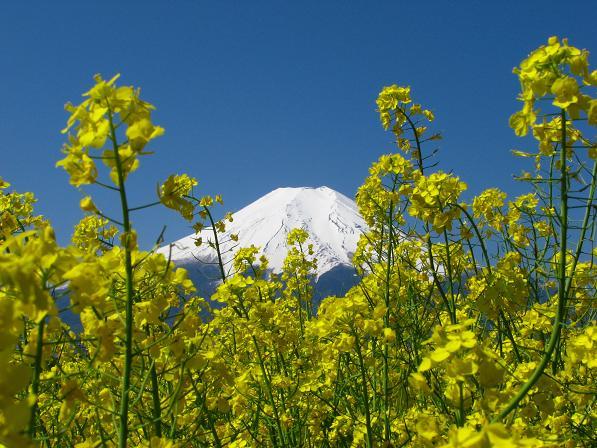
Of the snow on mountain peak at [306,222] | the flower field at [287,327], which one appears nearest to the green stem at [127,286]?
the flower field at [287,327]

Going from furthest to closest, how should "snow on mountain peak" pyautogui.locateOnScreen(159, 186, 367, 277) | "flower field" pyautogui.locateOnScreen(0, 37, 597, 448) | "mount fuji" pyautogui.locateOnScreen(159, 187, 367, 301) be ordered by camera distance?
"snow on mountain peak" pyautogui.locateOnScreen(159, 186, 367, 277) < "mount fuji" pyautogui.locateOnScreen(159, 187, 367, 301) < "flower field" pyautogui.locateOnScreen(0, 37, 597, 448)

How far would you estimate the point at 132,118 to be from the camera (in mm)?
1512

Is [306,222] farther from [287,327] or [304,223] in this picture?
[287,327]

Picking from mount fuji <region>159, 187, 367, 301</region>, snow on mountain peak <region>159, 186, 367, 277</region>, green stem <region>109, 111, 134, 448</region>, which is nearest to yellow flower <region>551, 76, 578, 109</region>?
green stem <region>109, 111, 134, 448</region>

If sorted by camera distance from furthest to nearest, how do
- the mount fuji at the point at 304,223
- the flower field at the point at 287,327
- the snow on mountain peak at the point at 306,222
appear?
the snow on mountain peak at the point at 306,222 < the mount fuji at the point at 304,223 < the flower field at the point at 287,327

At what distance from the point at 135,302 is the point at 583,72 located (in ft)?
5.78

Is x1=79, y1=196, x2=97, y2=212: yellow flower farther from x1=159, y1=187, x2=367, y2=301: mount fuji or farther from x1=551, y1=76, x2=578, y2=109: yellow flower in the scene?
x1=159, y1=187, x2=367, y2=301: mount fuji

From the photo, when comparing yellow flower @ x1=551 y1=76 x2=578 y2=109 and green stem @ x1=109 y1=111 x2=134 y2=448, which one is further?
yellow flower @ x1=551 y1=76 x2=578 y2=109

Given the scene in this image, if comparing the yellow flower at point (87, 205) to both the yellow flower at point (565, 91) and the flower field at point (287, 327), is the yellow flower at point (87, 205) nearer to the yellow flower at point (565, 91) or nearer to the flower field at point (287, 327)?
the flower field at point (287, 327)

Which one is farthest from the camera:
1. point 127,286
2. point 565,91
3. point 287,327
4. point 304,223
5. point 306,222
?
point 306,222

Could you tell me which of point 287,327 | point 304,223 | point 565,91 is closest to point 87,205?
point 565,91

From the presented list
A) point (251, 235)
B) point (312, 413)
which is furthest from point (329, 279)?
point (312, 413)

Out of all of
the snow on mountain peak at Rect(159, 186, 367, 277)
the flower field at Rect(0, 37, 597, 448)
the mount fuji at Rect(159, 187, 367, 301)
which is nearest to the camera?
the flower field at Rect(0, 37, 597, 448)

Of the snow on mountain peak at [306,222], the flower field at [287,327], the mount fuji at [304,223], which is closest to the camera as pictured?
the flower field at [287,327]
